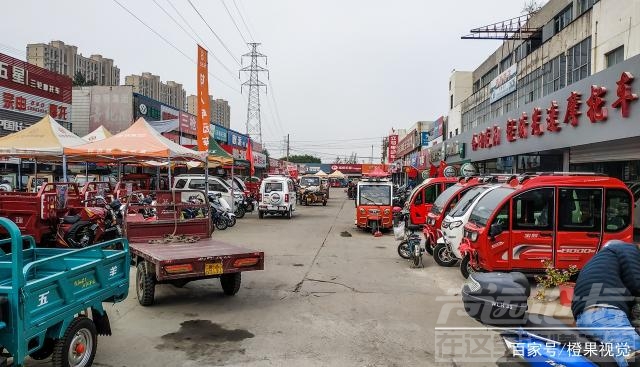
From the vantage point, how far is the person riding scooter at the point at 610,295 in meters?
3.44

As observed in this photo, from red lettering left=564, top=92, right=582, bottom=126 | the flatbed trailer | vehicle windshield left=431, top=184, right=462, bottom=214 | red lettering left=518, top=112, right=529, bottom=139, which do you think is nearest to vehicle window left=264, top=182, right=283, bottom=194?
red lettering left=518, top=112, right=529, bottom=139

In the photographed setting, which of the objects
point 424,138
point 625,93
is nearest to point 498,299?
point 625,93

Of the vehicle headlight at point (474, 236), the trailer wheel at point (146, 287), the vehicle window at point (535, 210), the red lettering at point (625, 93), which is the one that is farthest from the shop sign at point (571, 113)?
the trailer wheel at point (146, 287)

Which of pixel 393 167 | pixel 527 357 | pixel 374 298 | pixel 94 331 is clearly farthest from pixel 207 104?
pixel 393 167

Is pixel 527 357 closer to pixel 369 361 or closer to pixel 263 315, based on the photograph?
pixel 369 361

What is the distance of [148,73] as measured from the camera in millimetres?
56219

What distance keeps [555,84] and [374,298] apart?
18.9 m

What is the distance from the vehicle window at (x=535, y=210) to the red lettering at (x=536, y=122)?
8.40 meters

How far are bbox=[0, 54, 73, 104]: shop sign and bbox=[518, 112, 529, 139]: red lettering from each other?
21738 mm

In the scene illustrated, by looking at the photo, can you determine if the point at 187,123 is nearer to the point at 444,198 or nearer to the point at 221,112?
the point at 444,198

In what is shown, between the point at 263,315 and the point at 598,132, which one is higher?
the point at 598,132

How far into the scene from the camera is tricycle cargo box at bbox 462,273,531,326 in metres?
3.93

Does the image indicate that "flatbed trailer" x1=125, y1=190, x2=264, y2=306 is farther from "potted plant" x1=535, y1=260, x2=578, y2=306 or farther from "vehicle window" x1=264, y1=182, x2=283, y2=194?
"vehicle window" x1=264, y1=182, x2=283, y2=194

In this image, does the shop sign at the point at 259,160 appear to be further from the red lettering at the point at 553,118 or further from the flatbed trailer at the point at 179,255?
the flatbed trailer at the point at 179,255
